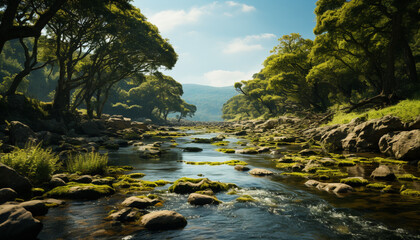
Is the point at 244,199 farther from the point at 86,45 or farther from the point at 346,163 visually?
the point at 86,45

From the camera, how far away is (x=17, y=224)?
4.94 meters

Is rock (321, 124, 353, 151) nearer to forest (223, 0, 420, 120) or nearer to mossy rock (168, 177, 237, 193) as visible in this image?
forest (223, 0, 420, 120)

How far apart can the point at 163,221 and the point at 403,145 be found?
13498 mm

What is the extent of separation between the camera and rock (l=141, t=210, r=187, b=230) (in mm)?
5918

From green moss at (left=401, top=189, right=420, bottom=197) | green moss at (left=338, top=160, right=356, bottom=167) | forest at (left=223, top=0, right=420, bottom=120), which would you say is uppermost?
forest at (left=223, top=0, right=420, bottom=120)

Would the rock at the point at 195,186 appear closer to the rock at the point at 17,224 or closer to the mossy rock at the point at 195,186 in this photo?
the mossy rock at the point at 195,186

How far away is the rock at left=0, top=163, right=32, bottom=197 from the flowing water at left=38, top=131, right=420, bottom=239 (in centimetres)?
170

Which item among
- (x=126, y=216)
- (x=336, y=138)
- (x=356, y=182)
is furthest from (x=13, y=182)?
(x=336, y=138)

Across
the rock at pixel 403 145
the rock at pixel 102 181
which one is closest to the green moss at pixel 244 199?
the rock at pixel 102 181

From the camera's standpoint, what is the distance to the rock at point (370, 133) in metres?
15.6

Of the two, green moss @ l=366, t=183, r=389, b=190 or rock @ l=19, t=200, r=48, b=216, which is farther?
green moss @ l=366, t=183, r=389, b=190

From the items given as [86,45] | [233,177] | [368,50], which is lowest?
[233,177]

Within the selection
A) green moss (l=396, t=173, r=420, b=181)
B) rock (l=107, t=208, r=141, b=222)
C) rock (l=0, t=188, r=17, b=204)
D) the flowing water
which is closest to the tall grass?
the flowing water

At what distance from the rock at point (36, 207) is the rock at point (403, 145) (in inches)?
627
